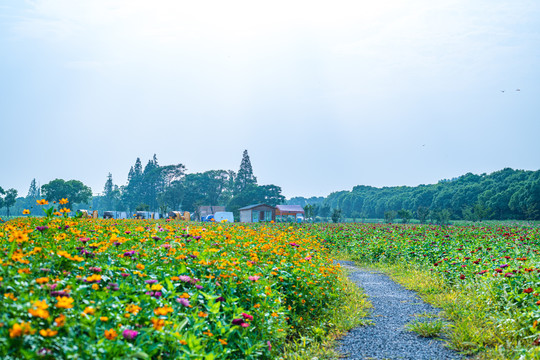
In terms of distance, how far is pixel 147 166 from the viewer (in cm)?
9512

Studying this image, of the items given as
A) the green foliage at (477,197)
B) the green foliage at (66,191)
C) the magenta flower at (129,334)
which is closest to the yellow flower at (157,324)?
the magenta flower at (129,334)

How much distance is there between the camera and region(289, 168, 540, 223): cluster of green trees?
46406mm

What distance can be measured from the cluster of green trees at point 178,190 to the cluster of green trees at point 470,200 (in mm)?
10938

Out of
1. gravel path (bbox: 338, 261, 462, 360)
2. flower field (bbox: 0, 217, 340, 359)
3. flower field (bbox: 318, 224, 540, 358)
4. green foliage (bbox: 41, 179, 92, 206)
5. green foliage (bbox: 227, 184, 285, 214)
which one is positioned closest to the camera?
flower field (bbox: 0, 217, 340, 359)

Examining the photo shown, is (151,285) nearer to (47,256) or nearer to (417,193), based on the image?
(47,256)

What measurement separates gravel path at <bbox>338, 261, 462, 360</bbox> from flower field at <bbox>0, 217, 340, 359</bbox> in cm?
57

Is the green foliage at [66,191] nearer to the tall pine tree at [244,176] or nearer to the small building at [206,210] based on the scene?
the small building at [206,210]

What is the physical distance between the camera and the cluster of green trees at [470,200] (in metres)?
46.4

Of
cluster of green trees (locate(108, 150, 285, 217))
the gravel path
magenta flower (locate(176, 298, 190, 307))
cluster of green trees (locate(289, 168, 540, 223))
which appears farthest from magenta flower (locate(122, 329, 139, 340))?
cluster of green trees (locate(108, 150, 285, 217))

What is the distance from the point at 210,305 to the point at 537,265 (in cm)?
454

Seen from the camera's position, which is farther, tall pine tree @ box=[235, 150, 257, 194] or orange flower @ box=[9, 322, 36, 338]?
tall pine tree @ box=[235, 150, 257, 194]

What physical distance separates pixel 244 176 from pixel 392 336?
69740 mm

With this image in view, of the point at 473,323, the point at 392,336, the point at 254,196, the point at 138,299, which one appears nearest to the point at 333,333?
the point at 392,336

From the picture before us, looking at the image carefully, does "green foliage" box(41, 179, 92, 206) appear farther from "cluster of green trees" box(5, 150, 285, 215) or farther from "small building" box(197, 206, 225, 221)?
"small building" box(197, 206, 225, 221)
